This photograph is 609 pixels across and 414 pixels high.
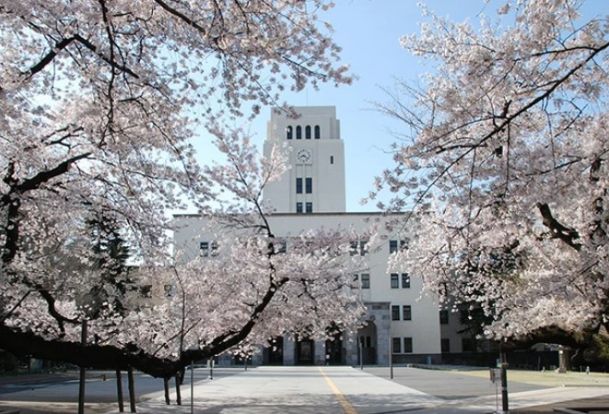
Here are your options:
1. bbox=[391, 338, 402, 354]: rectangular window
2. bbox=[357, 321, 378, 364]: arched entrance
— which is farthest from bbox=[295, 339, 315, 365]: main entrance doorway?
bbox=[391, 338, 402, 354]: rectangular window

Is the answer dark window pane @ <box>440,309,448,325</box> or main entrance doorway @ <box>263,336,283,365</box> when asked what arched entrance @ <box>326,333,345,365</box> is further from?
dark window pane @ <box>440,309,448,325</box>

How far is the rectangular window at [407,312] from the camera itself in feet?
220

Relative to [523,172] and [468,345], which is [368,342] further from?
[523,172]

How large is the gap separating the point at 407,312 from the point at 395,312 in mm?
1304

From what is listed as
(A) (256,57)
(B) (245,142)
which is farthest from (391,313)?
(A) (256,57)

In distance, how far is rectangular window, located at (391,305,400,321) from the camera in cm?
6688

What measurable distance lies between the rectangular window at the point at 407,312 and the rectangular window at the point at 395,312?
0.57 meters

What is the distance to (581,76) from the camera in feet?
27.9

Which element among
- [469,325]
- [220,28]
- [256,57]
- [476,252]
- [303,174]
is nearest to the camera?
[220,28]

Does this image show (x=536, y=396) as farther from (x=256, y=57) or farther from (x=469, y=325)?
(x=469, y=325)

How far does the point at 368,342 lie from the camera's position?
6600 cm

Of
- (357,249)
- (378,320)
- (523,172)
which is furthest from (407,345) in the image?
(523,172)

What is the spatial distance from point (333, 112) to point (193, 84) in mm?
75630

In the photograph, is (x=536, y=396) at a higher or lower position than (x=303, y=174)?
lower
